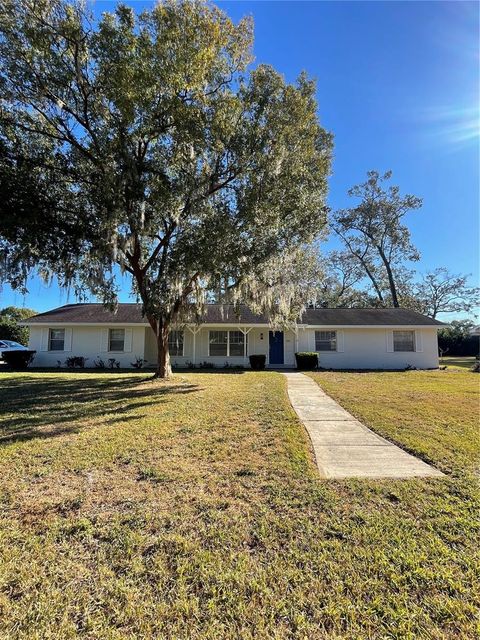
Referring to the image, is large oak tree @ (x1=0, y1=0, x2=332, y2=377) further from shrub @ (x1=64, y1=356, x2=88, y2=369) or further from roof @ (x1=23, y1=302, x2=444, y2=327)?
shrub @ (x1=64, y1=356, x2=88, y2=369)

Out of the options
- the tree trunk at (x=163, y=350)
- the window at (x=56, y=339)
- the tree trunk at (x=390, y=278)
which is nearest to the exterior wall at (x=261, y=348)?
the window at (x=56, y=339)

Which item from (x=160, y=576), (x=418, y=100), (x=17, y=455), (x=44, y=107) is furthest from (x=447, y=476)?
(x=44, y=107)

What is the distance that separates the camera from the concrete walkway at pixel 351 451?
158 inches

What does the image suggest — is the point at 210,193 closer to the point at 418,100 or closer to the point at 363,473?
the point at 418,100

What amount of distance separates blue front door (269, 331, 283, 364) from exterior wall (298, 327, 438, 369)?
3.52ft

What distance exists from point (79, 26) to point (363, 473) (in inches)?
401

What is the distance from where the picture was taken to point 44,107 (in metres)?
8.99

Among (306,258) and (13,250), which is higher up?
(306,258)

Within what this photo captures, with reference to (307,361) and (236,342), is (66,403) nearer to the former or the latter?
(236,342)

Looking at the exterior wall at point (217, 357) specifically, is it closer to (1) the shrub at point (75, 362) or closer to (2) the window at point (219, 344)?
(2) the window at point (219, 344)

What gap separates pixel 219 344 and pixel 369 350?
815cm

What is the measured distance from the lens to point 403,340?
64.5 feet

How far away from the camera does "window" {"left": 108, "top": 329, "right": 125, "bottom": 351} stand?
19391mm

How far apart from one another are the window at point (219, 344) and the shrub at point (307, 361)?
4.04m
